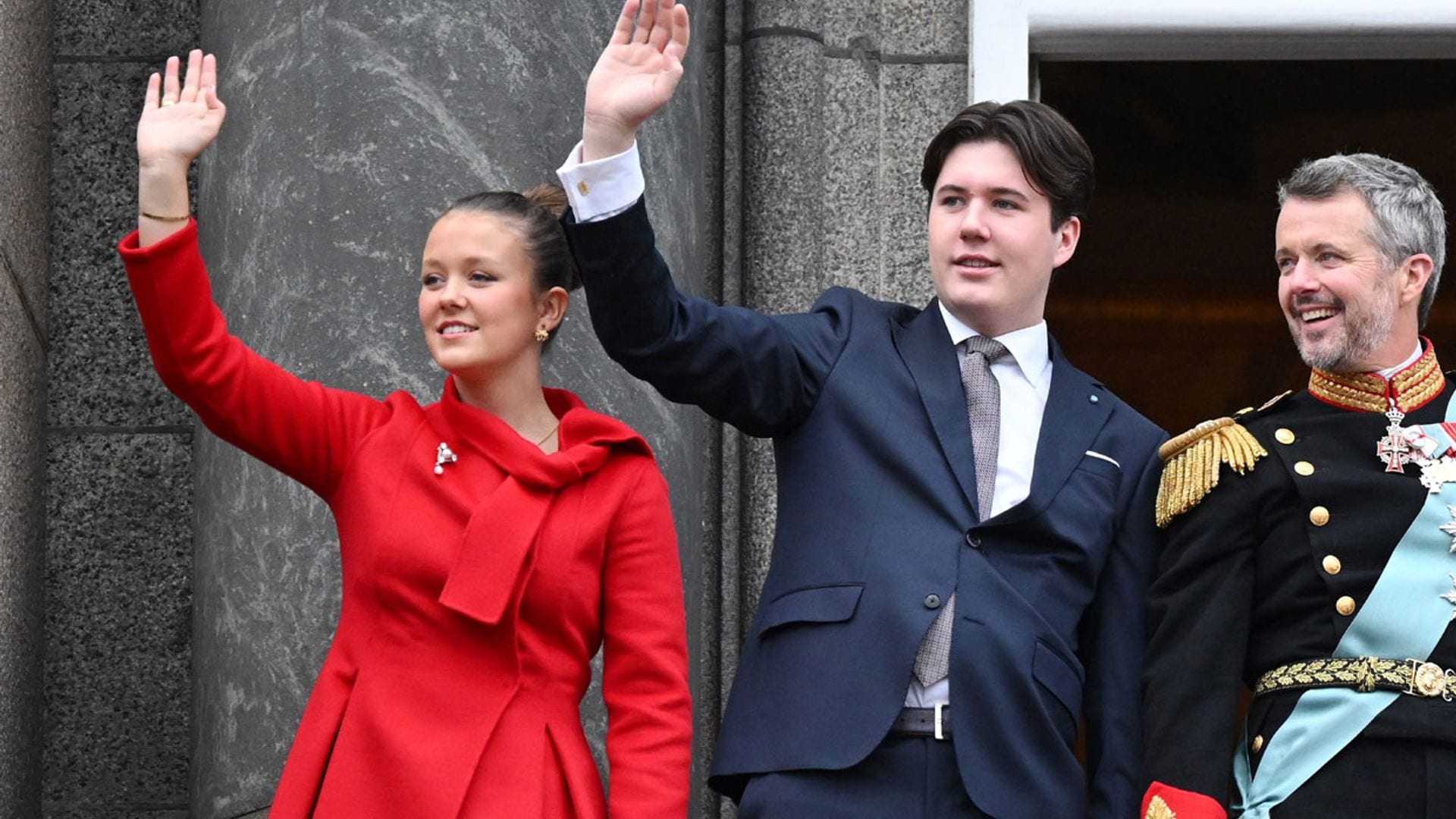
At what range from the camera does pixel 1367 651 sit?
364 cm

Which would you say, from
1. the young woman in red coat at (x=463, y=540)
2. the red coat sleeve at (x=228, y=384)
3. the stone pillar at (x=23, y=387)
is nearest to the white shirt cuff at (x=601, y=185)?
the young woman in red coat at (x=463, y=540)

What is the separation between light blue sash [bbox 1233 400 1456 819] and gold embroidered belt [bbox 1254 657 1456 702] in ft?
0.04

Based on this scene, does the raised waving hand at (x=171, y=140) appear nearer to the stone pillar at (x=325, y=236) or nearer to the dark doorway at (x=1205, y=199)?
the stone pillar at (x=325, y=236)

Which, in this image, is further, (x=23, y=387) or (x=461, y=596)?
(x=23, y=387)

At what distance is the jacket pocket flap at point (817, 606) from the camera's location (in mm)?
3707

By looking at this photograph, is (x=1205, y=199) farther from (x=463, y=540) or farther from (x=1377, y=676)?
(x=463, y=540)

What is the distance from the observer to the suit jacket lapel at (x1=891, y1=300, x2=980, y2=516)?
382 cm

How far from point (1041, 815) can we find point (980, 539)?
1.46 feet

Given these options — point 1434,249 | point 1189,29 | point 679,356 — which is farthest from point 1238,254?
point 679,356

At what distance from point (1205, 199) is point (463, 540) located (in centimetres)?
606

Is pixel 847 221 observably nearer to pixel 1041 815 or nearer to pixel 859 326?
pixel 859 326

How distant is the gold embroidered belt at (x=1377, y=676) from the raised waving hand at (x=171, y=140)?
185cm

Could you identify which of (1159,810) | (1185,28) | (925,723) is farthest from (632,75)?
(1185,28)

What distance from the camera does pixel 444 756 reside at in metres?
3.48
